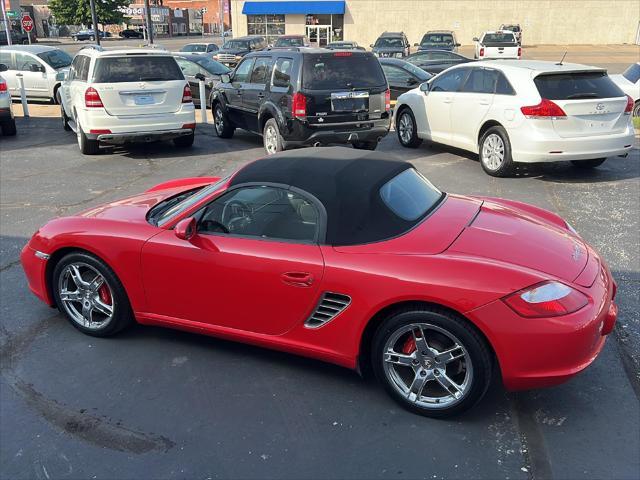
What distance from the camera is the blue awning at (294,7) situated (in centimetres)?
4956

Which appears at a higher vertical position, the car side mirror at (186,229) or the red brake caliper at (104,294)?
the car side mirror at (186,229)

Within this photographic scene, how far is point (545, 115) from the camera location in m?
8.24

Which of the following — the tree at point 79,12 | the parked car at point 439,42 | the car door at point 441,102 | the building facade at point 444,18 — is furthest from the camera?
the tree at point 79,12

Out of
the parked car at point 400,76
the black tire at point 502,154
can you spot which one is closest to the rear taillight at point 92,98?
the black tire at point 502,154

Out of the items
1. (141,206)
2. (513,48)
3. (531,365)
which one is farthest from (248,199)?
(513,48)

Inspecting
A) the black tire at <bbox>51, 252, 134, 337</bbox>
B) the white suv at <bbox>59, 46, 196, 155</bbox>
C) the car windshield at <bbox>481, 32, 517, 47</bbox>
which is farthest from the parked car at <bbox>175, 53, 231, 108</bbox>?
the car windshield at <bbox>481, 32, 517, 47</bbox>

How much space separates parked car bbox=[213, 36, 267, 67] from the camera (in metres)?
27.6

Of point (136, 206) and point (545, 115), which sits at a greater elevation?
point (545, 115)

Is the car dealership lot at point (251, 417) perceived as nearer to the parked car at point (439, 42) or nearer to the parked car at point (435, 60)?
the parked car at point (435, 60)

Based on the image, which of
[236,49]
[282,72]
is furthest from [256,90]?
[236,49]

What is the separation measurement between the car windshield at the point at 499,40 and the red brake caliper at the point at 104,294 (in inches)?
1201

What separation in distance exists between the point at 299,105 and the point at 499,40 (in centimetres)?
2654

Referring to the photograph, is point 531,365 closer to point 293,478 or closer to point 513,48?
point 293,478

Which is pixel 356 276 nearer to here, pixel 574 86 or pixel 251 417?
pixel 251 417
